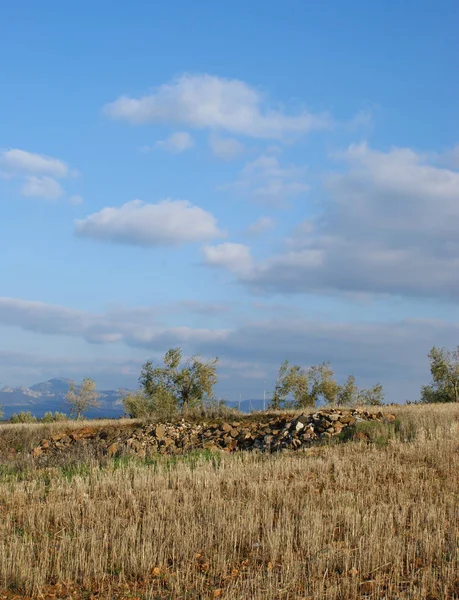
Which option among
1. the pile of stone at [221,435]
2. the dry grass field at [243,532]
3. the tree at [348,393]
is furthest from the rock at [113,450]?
the tree at [348,393]

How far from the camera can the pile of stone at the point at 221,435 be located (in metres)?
23.8

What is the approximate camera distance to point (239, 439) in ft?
89.1

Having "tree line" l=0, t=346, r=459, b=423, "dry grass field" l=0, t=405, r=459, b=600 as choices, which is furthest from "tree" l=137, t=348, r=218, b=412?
"dry grass field" l=0, t=405, r=459, b=600

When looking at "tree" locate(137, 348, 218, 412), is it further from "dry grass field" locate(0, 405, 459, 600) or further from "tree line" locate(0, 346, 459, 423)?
"dry grass field" locate(0, 405, 459, 600)

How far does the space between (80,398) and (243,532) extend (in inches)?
3217

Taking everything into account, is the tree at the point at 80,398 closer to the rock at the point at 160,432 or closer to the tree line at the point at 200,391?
the tree line at the point at 200,391

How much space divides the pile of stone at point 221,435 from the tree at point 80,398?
5404cm

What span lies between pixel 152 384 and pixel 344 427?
4438 centimetres

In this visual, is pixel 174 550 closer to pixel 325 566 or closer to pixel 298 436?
pixel 325 566

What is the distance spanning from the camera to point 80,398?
87.3 m

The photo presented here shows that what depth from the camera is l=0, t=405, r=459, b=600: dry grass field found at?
7.88 m

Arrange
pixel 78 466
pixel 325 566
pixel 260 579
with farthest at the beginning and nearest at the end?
1. pixel 78 466
2. pixel 325 566
3. pixel 260 579

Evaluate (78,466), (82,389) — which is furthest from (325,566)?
(82,389)

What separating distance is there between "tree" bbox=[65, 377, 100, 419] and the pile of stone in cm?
5404
